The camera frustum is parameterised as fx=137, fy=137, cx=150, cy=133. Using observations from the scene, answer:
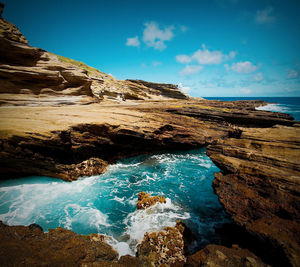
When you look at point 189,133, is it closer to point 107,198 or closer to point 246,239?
point 107,198

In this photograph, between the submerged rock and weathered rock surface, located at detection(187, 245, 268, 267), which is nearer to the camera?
weathered rock surface, located at detection(187, 245, 268, 267)

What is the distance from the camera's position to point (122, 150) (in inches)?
707

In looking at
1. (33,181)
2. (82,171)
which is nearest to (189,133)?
(82,171)

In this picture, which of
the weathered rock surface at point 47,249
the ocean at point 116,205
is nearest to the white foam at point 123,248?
the ocean at point 116,205

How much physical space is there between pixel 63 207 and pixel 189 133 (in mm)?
17256

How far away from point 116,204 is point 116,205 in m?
0.09

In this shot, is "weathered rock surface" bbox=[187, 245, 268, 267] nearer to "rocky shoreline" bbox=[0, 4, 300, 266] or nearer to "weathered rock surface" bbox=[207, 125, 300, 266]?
"rocky shoreline" bbox=[0, 4, 300, 266]

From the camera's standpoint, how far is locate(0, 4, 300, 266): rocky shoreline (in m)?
5.00

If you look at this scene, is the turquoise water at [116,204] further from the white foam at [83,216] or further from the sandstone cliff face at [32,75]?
the sandstone cliff face at [32,75]

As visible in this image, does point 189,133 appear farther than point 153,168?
Yes

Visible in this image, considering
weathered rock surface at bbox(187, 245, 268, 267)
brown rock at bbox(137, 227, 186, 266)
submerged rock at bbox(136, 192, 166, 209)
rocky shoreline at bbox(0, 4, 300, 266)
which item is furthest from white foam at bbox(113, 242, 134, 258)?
weathered rock surface at bbox(187, 245, 268, 267)

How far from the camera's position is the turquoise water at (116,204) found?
28.5 ft

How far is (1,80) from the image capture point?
17.4m


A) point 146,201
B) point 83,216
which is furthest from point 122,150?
point 83,216
